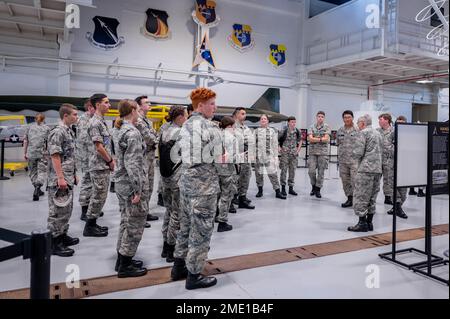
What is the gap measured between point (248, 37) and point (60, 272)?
496 inches

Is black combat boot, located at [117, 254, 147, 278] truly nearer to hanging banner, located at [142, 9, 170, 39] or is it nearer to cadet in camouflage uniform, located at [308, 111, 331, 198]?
cadet in camouflage uniform, located at [308, 111, 331, 198]

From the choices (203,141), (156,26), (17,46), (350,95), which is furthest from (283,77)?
(203,141)

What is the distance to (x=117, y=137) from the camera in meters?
2.56

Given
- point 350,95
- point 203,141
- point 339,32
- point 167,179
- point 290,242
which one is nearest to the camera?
point 203,141

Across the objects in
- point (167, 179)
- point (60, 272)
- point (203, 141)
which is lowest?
point (60, 272)

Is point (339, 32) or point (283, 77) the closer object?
point (339, 32)

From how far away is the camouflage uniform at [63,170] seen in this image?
3.01 meters

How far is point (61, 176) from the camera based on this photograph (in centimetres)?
299

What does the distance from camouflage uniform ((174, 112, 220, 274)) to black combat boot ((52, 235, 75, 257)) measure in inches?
52.7

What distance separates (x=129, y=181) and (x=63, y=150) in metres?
1.01

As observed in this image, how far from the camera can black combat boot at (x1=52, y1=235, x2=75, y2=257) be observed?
3.00m

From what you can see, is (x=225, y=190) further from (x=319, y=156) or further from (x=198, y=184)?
(x=319, y=156)

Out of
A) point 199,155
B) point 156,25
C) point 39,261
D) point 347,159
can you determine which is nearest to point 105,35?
point 156,25
